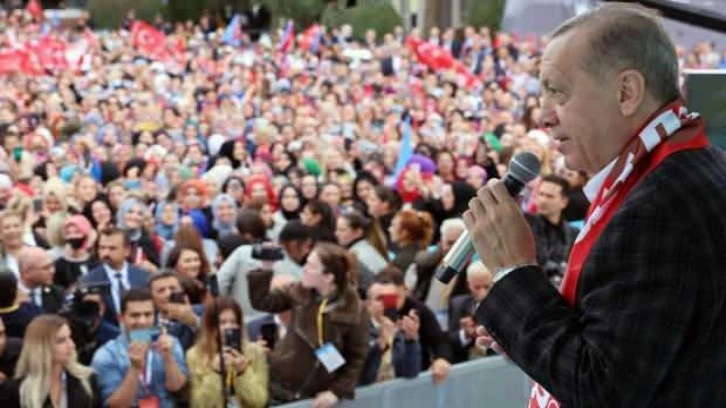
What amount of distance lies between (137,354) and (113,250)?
2365 mm

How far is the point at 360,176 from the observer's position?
41.3ft

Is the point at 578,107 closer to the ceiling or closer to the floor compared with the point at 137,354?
closer to the ceiling

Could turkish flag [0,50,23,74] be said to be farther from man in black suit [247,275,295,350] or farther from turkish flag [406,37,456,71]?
man in black suit [247,275,295,350]

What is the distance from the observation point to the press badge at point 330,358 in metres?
6.69

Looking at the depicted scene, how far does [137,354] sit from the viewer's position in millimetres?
6184

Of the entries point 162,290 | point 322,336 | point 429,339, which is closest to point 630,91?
point 322,336

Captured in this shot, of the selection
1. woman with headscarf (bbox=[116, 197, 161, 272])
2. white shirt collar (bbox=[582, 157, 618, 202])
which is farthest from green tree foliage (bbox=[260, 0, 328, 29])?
white shirt collar (bbox=[582, 157, 618, 202])

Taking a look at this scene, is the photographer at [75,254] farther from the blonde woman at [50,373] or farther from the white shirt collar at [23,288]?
the blonde woman at [50,373]

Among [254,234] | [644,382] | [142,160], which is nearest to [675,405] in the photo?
[644,382]

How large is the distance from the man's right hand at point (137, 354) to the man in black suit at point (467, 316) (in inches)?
75.0

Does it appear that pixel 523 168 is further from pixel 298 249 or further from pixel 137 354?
pixel 298 249

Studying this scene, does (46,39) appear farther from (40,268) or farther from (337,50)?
(40,268)

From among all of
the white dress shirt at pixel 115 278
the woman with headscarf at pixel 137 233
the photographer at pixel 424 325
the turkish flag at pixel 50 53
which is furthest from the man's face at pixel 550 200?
the turkish flag at pixel 50 53

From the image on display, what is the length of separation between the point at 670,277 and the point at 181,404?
4.69 m
